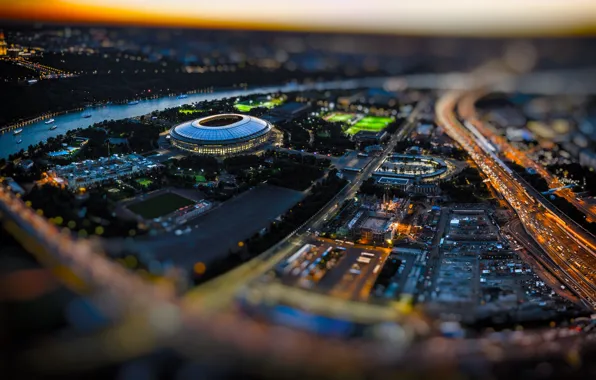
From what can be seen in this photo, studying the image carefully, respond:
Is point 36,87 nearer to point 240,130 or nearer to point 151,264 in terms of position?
point 240,130

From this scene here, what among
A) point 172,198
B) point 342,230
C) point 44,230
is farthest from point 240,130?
point 44,230

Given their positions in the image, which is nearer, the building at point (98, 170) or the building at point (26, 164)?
the building at point (98, 170)

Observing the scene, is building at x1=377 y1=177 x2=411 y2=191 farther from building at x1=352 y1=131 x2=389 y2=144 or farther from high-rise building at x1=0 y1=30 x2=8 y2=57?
high-rise building at x1=0 y1=30 x2=8 y2=57

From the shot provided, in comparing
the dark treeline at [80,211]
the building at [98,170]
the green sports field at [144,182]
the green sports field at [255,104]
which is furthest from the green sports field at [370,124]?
the dark treeline at [80,211]

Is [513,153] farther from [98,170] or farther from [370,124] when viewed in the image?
[98,170]

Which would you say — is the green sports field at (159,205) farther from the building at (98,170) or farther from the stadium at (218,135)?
the stadium at (218,135)
